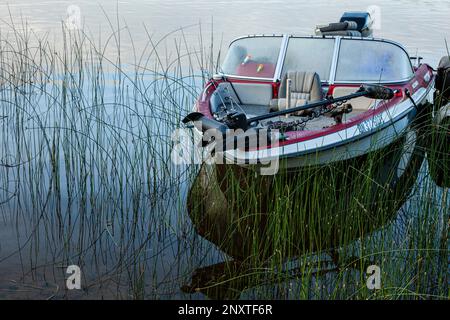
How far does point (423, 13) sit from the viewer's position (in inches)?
762

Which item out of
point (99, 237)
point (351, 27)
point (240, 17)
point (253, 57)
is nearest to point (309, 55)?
point (253, 57)

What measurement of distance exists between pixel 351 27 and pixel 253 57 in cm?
Answer: 161

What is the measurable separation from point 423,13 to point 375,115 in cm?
1388

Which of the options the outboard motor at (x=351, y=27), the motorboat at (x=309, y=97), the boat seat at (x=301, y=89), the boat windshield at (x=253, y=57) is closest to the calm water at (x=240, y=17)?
the outboard motor at (x=351, y=27)

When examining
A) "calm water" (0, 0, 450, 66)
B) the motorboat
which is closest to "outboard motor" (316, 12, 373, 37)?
the motorboat

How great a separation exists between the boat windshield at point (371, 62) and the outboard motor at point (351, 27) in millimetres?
512

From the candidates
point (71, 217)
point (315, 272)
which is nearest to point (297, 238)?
point (315, 272)

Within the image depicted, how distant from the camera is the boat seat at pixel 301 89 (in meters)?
7.36

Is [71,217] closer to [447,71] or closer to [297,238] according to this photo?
[297,238]

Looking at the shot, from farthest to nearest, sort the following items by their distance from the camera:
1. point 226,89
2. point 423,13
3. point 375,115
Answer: point 423,13
point 226,89
point 375,115

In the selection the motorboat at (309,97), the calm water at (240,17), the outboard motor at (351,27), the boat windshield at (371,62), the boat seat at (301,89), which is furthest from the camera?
the calm water at (240,17)

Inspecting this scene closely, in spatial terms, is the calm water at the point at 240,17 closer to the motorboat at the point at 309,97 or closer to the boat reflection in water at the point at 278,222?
the motorboat at the point at 309,97

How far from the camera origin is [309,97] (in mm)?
7402

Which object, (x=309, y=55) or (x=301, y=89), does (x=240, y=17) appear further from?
(x=301, y=89)
